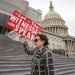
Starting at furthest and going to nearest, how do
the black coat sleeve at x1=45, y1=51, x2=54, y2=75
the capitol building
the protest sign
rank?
the capitol building < the protest sign < the black coat sleeve at x1=45, y1=51, x2=54, y2=75

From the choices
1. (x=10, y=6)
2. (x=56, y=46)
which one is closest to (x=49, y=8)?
(x=56, y=46)

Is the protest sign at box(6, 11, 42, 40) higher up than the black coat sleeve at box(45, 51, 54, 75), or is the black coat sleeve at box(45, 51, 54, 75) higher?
the protest sign at box(6, 11, 42, 40)

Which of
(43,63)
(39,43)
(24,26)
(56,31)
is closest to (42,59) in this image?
(43,63)

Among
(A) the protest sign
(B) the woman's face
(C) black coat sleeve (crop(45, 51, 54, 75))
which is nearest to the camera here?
(C) black coat sleeve (crop(45, 51, 54, 75))

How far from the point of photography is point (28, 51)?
371 cm

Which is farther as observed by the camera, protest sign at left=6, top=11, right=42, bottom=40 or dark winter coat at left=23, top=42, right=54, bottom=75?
protest sign at left=6, top=11, right=42, bottom=40

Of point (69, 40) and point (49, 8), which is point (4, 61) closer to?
point (69, 40)

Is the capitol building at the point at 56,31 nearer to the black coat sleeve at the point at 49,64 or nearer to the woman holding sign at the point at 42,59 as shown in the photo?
the woman holding sign at the point at 42,59

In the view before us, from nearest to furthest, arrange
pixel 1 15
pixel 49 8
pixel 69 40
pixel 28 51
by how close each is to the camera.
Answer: pixel 28 51 < pixel 1 15 < pixel 69 40 < pixel 49 8

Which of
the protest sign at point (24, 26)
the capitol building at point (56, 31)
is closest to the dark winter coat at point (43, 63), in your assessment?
the protest sign at point (24, 26)

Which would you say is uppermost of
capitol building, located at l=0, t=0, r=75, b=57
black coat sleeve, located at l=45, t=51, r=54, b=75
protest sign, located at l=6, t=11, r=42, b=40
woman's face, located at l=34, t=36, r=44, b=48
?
capitol building, located at l=0, t=0, r=75, b=57

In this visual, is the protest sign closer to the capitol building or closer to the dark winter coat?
the dark winter coat

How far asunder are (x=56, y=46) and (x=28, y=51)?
57.2 m

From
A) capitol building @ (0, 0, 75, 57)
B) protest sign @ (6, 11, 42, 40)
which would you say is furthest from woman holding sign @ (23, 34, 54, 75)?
capitol building @ (0, 0, 75, 57)
